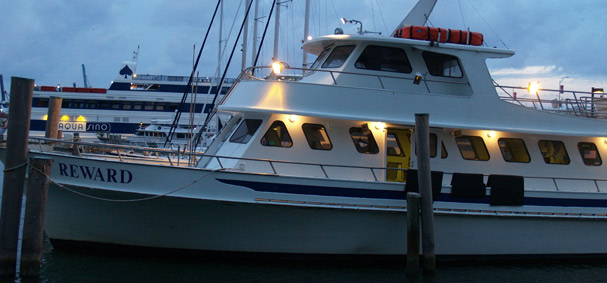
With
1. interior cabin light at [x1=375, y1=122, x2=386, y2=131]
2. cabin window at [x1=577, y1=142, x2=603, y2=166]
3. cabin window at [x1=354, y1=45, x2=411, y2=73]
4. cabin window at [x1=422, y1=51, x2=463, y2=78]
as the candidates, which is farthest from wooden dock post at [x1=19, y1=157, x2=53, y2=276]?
cabin window at [x1=577, y1=142, x2=603, y2=166]

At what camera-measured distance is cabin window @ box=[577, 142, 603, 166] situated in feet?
38.1

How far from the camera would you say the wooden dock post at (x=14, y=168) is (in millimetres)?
8242

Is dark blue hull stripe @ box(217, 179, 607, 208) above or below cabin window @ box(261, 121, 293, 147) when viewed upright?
below

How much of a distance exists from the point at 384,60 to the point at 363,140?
172 centimetres

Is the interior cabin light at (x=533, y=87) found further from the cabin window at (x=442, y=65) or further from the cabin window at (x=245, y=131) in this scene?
the cabin window at (x=245, y=131)

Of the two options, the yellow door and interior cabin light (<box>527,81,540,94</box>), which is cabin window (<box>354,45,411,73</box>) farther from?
interior cabin light (<box>527,81,540,94</box>)

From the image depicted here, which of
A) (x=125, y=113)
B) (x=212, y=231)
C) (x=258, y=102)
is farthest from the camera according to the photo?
(x=125, y=113)

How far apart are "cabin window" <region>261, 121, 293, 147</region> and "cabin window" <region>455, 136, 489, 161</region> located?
11.3 feet

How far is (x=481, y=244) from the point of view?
10.4m

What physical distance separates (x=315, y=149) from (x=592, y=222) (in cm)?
561

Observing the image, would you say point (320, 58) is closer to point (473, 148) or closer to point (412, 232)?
point (473, 148)

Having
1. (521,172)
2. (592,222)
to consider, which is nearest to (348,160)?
(521,172)

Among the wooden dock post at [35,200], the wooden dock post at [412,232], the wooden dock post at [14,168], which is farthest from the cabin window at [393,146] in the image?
the wooden dock post at [14,168]

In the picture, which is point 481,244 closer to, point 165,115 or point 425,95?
point 425,95
